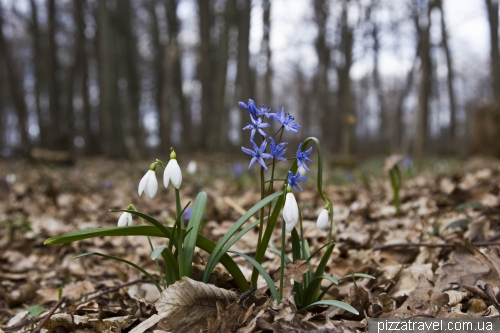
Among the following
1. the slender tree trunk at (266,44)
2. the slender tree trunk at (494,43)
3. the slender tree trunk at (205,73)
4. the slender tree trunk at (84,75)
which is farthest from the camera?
the slender tree trunk at (84,75)

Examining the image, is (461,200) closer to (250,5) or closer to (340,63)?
(250,5)

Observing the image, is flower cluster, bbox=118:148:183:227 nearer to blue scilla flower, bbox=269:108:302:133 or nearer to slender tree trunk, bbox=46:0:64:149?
blue scilla flower, bbox=269:108:302:133

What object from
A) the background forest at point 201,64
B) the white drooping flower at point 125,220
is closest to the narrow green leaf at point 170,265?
the white drooping flower at point 125,220

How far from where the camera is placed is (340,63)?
20.0m

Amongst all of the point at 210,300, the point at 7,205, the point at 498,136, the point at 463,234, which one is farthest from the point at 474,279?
the point at 498,136

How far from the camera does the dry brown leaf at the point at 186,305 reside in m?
1.53

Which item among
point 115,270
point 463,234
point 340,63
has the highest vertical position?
point 340,63

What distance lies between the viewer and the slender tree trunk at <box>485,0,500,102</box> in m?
13.4

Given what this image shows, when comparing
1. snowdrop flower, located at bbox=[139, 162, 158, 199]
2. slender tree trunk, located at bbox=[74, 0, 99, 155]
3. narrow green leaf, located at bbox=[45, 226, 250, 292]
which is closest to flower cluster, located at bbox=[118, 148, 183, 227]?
snowdrop flower, located at bbox=[139, 162, 158, 199]

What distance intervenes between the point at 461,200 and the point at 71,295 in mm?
2908

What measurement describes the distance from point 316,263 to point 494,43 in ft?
46.1

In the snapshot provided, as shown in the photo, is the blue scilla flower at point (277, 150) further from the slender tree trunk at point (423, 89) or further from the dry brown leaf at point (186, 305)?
the slender tree trunk at point (423, 89)

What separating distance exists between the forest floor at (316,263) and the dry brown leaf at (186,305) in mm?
28

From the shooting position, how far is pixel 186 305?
1556 millimetres
